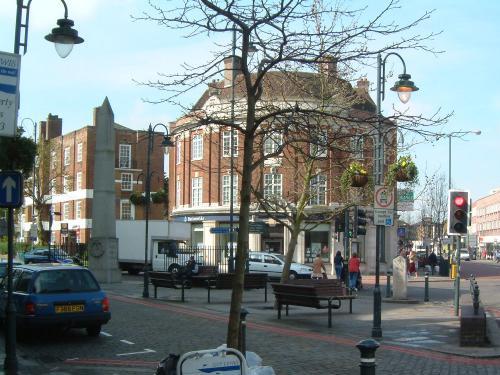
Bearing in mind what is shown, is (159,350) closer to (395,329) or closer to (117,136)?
(395,329)

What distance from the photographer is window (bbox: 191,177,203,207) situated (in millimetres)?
54906

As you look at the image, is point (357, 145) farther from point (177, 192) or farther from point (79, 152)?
point (79, 152)

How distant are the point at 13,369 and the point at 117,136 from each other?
64155 mm

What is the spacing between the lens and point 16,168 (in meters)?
11.4

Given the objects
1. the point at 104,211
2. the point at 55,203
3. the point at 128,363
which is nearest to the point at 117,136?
the point at 55,203

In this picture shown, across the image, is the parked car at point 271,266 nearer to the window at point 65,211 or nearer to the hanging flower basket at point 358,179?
the hanging flower basket at point 358,179

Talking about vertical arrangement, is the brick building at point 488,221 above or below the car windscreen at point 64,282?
above

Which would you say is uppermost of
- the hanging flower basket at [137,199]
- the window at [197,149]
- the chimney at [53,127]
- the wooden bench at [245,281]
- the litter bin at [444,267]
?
the chimney at [53,127]

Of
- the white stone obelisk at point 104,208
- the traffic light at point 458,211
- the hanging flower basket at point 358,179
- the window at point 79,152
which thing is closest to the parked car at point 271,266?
the white stone obelisk at point 104,208

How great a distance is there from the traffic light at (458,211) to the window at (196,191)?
39.0 m

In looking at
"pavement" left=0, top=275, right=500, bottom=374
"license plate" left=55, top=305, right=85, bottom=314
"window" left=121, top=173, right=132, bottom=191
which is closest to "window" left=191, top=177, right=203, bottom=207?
"window" left=121, top=173, right=132, bottom=191

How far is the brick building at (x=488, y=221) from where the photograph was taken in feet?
468

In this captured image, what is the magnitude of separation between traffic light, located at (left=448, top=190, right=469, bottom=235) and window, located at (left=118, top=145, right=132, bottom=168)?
2282 inches

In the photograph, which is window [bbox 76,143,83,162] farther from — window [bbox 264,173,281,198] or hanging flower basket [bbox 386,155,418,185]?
hanging flower basket [bbox 386,155,418,185]
